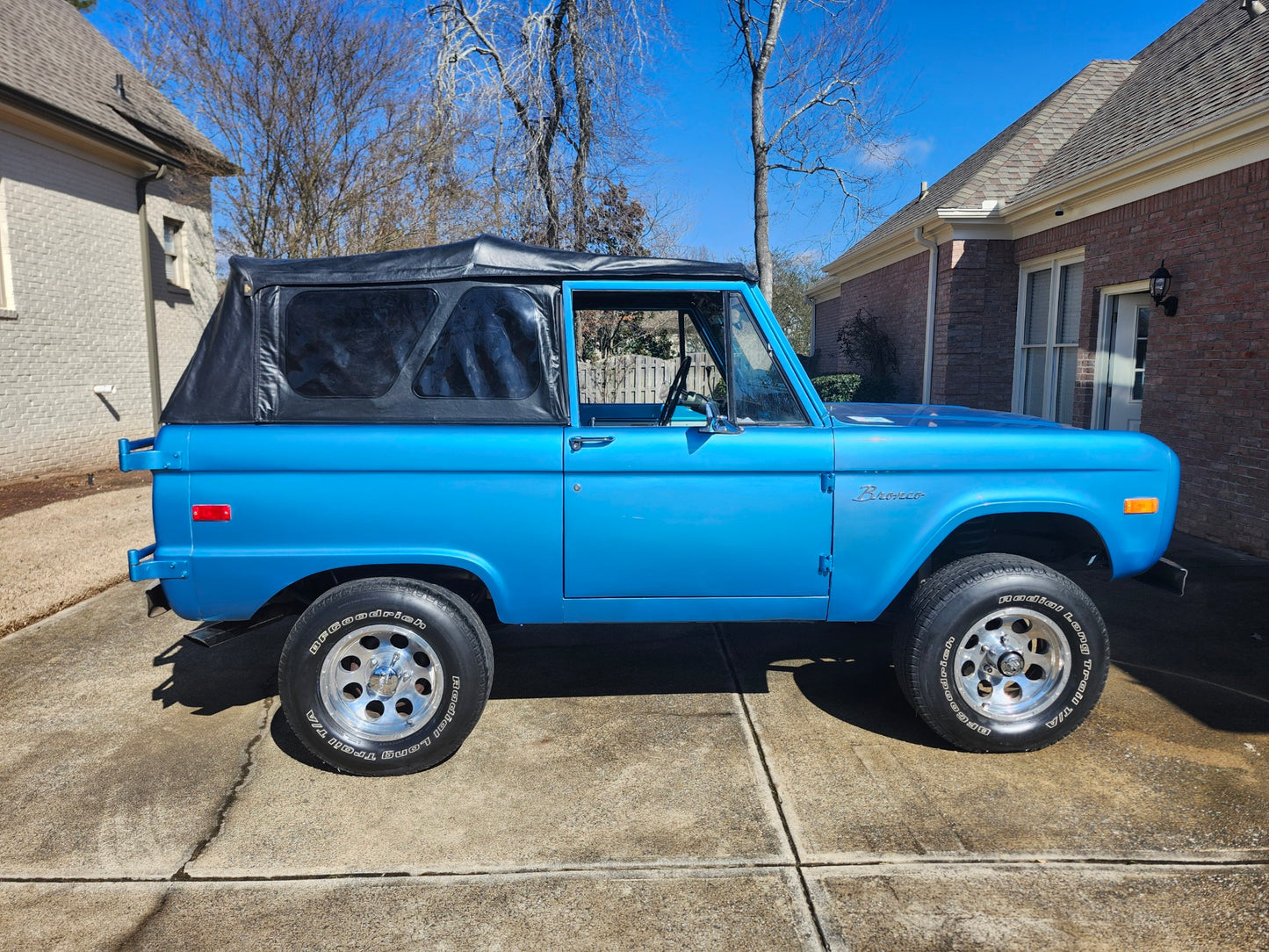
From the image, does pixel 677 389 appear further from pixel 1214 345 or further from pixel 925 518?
pixel 1214 345

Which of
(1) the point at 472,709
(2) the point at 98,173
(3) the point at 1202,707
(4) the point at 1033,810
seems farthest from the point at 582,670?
(2) the point at 98,173

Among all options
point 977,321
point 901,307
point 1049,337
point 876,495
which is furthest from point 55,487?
point 901,307

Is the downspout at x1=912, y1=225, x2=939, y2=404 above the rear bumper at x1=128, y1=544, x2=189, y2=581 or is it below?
above

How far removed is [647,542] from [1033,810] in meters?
1.76

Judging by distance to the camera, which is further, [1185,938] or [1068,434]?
[1068,434]

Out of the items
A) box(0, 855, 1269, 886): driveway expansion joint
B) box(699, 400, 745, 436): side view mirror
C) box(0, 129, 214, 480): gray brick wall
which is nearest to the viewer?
box(0, 855, 1269, 886): driveway expansion joint

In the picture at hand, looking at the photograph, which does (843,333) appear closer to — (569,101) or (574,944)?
(569,101)

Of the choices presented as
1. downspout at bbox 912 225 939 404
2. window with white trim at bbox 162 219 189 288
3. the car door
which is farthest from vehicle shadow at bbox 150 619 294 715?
window with white trim at bbox 162 219 189 288

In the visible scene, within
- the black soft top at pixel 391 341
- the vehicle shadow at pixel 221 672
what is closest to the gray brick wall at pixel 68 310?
the vehicle shadow at pixel 221 672

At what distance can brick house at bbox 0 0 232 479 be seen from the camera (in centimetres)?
1049

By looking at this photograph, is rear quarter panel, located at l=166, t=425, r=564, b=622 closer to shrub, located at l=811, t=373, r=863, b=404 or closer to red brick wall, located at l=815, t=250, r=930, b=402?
red brick wall, located at l=815, t=250, r=930, b=402

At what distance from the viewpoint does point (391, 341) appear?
3471 millimetres

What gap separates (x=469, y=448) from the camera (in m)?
3.39

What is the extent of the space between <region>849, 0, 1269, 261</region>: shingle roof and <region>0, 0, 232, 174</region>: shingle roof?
37.2 ft
